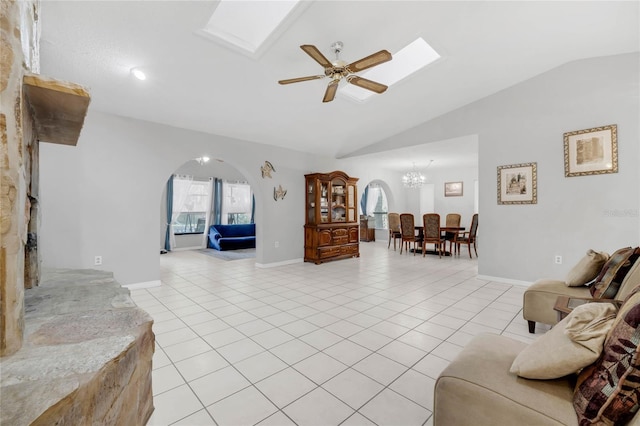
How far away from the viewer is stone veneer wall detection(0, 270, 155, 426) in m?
0.61

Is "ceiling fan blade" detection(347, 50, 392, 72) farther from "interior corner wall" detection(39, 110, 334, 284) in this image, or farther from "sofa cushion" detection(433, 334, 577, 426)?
"interior corner wall" detection(39, 110, 334, 284)

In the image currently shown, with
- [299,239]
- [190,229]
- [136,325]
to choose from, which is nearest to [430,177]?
[299,239]

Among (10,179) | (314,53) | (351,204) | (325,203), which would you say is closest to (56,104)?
(10,179)

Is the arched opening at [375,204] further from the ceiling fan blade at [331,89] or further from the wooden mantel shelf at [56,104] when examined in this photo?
the wooden mantel shelf at [56,104]

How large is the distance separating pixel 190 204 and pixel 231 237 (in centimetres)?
158

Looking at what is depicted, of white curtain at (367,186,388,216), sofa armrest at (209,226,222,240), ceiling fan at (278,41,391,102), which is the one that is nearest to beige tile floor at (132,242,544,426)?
ceiling fan at (278,41,391,102)

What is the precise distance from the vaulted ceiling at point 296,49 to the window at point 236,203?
4.53m

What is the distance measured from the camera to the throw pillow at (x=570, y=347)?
1.00m

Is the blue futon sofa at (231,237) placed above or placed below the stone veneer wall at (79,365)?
below

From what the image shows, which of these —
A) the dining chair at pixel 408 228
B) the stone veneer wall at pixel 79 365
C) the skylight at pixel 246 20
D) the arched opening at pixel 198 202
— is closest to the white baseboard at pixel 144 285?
the stone veneer wall at pixel 79 365

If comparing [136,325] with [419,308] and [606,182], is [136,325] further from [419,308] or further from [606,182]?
[606,182]

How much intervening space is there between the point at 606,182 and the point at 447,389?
4.12m

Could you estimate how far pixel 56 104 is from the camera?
1.10 meters

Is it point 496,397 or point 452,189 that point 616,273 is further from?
point 452,189
